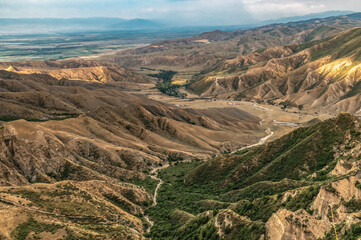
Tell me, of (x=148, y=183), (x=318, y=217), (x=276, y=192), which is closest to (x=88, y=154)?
(x=148, y=183)

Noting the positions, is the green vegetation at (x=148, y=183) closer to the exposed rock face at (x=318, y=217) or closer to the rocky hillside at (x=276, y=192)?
the rocky hillside at (x=276, y=192)

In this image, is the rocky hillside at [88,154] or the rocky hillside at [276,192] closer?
the rocky hillside at [276,192]

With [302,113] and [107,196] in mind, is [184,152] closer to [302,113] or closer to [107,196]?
[107,196]

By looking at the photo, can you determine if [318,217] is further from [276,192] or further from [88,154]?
[88,154]

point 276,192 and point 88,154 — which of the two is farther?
point 88,154

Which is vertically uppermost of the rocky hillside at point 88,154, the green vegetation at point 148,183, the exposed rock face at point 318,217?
the exposed rock face at point 318,217

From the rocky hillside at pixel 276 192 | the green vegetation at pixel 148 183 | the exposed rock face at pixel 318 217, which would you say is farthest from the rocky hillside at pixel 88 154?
the exposed rock face at pixel 318 217

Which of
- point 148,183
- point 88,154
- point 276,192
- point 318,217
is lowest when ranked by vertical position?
point 148,183

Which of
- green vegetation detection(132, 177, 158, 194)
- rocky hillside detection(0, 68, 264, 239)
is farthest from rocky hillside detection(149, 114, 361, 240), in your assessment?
rocky hillside detection(0, 68, 264, 239)

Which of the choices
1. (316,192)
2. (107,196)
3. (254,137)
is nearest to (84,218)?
(107,196)
